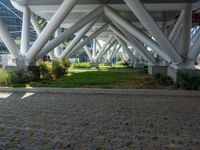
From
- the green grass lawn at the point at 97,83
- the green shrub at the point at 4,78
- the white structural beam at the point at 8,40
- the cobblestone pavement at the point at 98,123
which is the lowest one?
the cobblestone pavement at the point at 98,123

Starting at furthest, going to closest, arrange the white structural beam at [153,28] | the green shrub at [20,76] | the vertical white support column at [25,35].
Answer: the vertical white support column at [25,35] < the white structural beam at [153,28] < the green shrub at [20,76]

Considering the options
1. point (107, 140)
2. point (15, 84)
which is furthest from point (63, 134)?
point (15, 84)

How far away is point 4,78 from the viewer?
17.2 meters

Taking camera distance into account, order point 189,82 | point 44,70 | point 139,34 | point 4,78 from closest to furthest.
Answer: point 189,82 < point 4,78 < point 139,34 < point 44,70

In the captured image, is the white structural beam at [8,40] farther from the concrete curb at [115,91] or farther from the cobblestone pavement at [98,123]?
the cobblestone pavement at [98,123]

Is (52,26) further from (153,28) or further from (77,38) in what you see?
(77,38)

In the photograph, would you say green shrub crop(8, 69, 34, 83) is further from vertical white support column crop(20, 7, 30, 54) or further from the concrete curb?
vertical white support column crop(20, 7, 30, 54)

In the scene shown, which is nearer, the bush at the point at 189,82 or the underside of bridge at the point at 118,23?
the bush at the point at 189,82

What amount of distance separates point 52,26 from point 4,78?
398 centimetres

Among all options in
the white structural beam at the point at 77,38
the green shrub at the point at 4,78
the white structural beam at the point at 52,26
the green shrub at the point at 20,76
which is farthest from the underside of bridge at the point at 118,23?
the green shrub at the point at 4,78

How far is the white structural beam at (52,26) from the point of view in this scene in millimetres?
17953

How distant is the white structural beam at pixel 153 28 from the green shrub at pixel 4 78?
7765mm

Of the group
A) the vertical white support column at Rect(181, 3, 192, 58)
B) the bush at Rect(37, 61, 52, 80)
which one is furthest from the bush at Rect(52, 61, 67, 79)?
the vertical white support column at Rect(181, 3, 192, 58)

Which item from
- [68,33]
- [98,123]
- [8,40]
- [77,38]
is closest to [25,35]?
[68,33]
